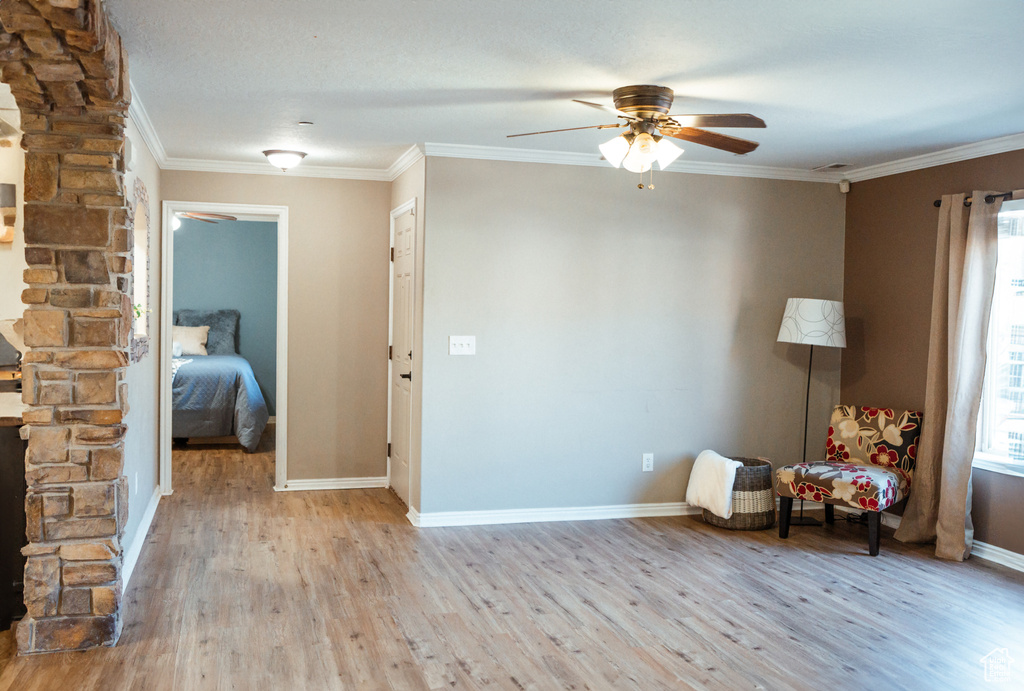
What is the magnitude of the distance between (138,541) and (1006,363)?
190 inches

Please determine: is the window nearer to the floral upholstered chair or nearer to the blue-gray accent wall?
the floral upholstered chair

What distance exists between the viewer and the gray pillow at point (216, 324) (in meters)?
8.80

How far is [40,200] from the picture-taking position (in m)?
3.03

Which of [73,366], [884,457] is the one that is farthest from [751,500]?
[73,366]

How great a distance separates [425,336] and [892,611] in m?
2.85

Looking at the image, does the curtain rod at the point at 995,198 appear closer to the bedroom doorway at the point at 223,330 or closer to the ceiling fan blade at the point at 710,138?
the ceiling fan blade at the point at 710,138

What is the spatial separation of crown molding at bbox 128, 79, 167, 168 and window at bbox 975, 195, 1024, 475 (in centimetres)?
446

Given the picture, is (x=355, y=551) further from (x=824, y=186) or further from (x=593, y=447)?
(x=824, y=186)

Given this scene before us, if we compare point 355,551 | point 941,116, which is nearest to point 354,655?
point 355,551

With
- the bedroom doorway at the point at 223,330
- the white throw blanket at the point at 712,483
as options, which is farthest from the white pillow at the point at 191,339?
the white throw blanket at the point at 712,483

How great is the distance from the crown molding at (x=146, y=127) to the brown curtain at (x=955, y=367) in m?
4.29

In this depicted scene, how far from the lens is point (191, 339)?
8.61 metres

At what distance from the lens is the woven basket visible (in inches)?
196

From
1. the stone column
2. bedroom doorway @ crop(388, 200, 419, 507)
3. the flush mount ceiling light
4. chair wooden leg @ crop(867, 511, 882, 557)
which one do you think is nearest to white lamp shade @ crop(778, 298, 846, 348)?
chair wooden leg @ crop(867, 511, 882, 557)
